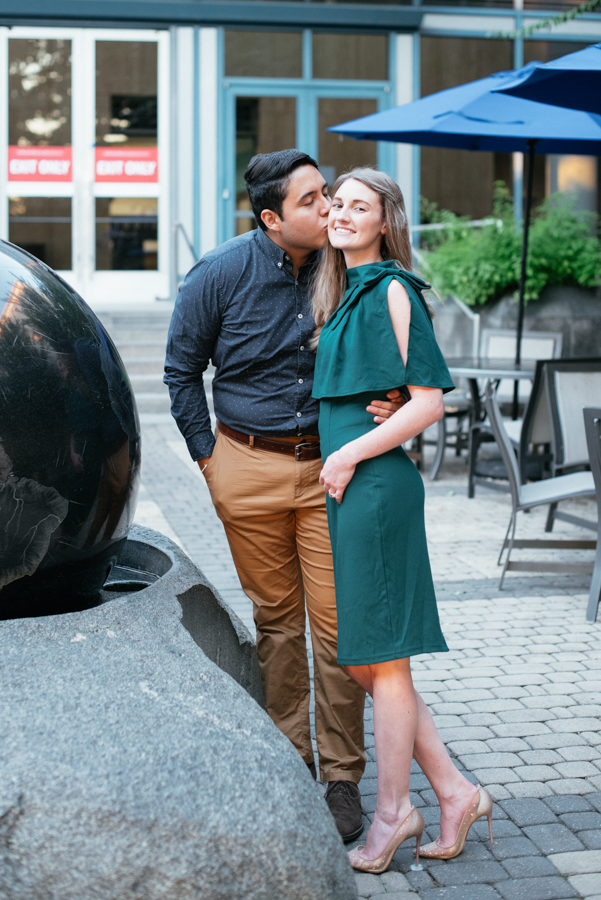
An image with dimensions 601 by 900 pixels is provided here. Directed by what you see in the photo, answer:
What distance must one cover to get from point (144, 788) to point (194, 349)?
1.59 meters

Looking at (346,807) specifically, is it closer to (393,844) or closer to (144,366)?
(393,844)

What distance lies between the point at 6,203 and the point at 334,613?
43.1 feet

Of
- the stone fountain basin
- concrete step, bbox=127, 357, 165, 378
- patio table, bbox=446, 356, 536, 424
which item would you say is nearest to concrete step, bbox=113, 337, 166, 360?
concrete step, bbox=127, 357, 165, 378

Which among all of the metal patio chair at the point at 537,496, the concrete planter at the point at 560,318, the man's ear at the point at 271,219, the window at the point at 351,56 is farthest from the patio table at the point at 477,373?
the window at the point at 351,56

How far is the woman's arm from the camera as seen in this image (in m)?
2.63

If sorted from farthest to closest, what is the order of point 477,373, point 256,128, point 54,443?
point 256,128
point 477,373
point 54,443

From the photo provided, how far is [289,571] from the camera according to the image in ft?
10.8

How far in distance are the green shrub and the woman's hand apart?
9295 millimetres

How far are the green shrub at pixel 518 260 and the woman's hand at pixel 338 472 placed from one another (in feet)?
30.5

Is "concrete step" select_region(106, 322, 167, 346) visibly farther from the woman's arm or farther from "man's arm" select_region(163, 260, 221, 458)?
the woman's arm

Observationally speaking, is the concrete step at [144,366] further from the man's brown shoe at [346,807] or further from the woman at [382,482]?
the woman at [382,482]

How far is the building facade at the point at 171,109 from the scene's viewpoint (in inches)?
571

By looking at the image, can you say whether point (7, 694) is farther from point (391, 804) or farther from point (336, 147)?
point (336, 147)

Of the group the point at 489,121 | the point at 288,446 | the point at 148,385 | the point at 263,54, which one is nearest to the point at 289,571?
the point at 288,446
